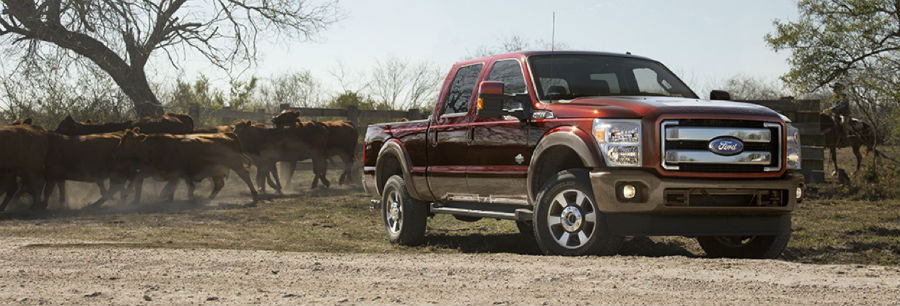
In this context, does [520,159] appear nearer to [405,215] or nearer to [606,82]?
[606,82]

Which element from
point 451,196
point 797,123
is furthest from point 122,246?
point 797,123

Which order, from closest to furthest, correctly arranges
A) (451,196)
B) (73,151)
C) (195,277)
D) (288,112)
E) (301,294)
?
(301,294)
(195,277)
(451,196)
(73,151)
(288,112)

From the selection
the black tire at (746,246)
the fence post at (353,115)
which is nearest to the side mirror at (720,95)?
the black tire at (746,246)

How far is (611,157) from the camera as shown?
811cm

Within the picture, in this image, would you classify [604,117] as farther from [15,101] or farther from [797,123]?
[15,101]

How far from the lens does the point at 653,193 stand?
798cm

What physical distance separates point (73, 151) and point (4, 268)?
10408 millimetres

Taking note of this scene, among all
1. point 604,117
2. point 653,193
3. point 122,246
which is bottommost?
point 122,246

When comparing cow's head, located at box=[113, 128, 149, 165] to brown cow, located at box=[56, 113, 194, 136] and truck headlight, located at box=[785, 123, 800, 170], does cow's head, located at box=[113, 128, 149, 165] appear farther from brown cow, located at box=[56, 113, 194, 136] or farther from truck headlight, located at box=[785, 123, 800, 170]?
truck headlight, located at box=[785, 123, 800, 170]

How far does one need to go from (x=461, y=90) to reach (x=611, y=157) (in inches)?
111

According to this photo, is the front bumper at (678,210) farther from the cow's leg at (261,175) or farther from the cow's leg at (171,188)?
the cow's leg at (261,175)

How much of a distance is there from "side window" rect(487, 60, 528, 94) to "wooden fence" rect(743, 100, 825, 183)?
1306 cm

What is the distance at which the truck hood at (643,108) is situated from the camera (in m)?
8.07

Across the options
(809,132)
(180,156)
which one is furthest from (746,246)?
(809,132)
